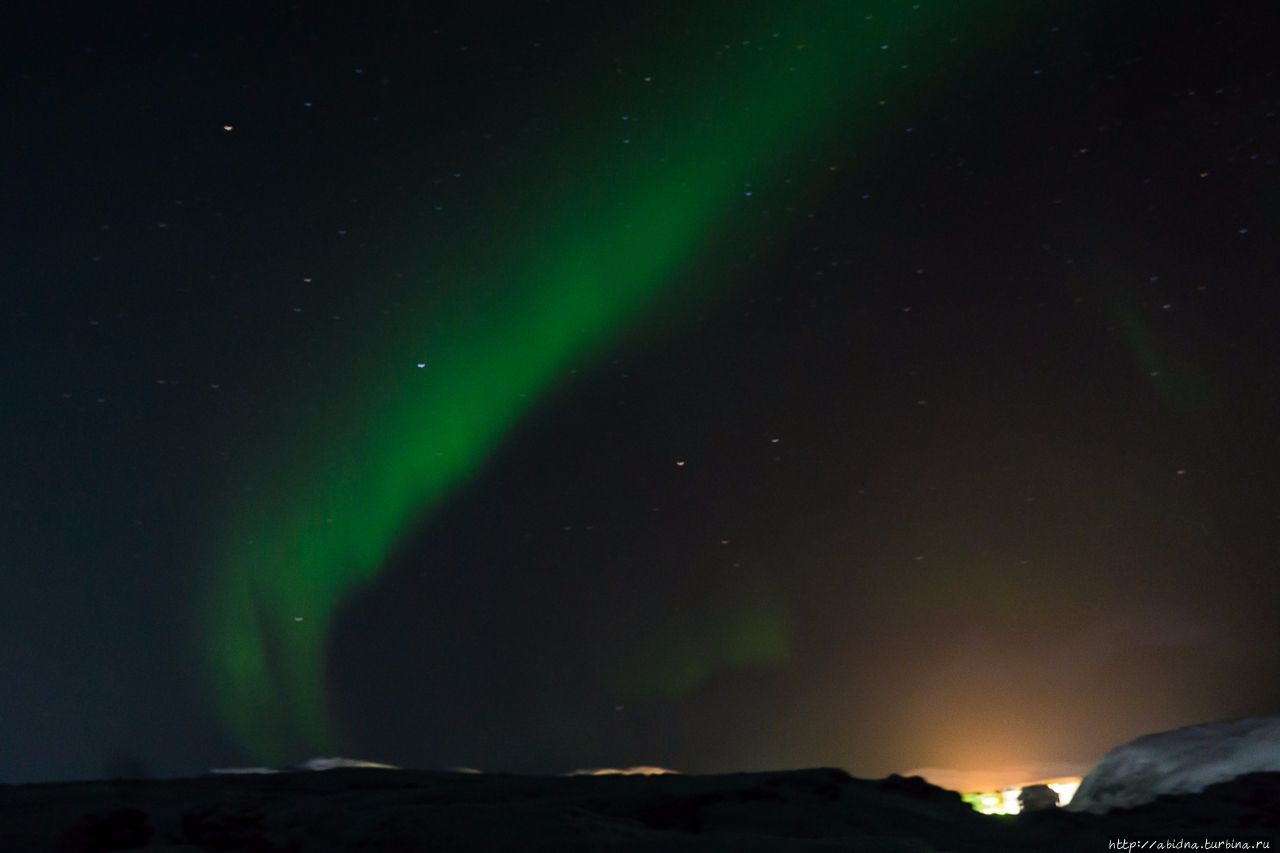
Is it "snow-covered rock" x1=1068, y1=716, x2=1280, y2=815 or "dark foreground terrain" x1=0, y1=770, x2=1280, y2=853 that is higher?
"dark foreground terrain" x1=0, y1=770, x2=1280, y2=853

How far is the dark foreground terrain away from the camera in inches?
238

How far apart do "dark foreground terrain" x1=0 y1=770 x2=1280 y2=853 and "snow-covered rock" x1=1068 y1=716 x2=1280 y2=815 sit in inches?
272

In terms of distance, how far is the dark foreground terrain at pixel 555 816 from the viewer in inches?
238

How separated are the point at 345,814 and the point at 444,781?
4.29m

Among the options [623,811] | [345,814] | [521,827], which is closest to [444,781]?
[623,811]

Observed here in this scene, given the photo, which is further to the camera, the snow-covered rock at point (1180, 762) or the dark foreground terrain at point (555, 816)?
the snow-covered rock at point (1180, 762)

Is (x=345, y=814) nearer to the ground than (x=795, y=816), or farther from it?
farther from it

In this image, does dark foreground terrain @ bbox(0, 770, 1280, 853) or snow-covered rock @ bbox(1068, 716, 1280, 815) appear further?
snow-covered rock @ bbox(1068, 716, 1280, 815)

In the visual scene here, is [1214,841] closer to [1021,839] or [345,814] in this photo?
[1021,839]

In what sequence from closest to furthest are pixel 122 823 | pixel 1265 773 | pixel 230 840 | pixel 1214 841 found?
pixel 122 823, pixel 230 840, pixel 1214 841, pixel 1265 773

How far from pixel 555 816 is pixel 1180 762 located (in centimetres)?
1974

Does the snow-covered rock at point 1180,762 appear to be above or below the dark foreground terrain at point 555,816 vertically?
below

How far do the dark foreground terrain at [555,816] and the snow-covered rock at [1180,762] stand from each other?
6.91 m

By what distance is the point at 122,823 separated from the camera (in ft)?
19.7
